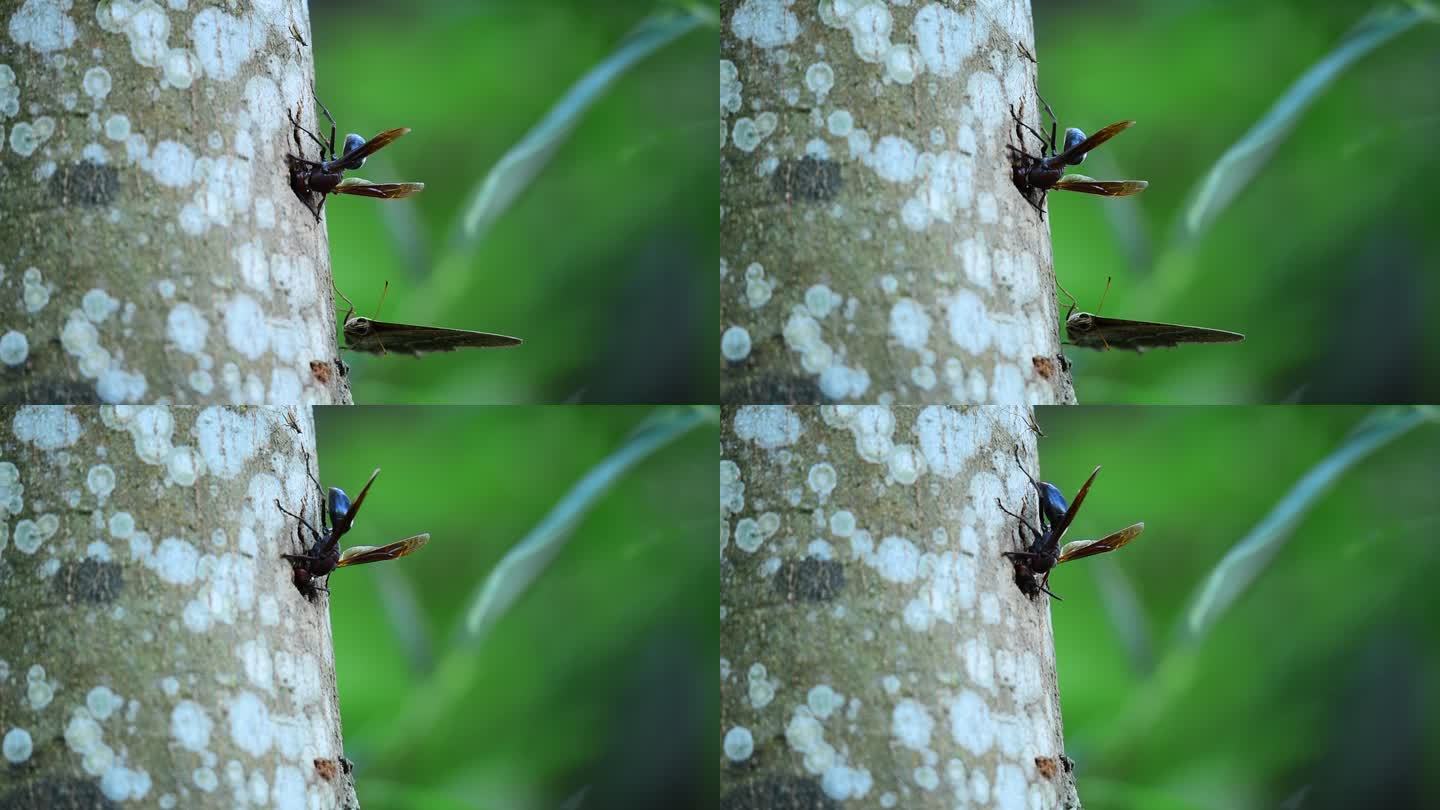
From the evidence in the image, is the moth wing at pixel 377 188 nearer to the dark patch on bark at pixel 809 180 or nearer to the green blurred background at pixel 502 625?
the dark patch on bark at pixel 809 180

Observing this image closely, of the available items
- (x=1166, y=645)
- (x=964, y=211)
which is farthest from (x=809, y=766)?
(x=1166, y=645)

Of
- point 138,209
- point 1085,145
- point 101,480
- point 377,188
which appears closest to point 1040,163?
point 1085,145

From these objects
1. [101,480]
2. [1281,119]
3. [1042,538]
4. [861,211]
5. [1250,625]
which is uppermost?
[1281,119]

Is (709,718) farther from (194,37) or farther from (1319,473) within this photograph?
(194,37)

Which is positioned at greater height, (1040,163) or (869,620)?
(1040,163)

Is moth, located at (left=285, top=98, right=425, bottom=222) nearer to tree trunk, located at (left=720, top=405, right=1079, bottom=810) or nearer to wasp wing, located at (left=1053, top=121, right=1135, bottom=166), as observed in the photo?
tree trunk, located at (left=720, top=405, right=1079, bottom=810)

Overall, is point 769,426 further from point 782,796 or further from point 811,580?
point 782,796

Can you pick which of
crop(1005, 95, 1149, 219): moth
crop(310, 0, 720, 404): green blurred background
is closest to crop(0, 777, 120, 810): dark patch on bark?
crop(1005, 95, 1149, 219): moth
